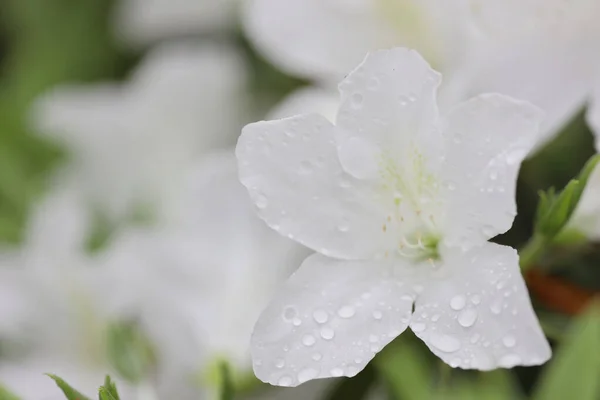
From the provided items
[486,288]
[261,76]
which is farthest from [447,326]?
[261,76]

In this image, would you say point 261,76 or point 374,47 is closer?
point 374,47

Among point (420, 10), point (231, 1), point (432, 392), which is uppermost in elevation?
point (420, 10)

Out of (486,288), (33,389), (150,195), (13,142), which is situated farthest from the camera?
(13,142)

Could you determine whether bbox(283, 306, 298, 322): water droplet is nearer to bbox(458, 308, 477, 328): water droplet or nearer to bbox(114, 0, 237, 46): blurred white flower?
bbox(458, 308, 477, 328): water droplet

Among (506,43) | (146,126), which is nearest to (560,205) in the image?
(506,43)

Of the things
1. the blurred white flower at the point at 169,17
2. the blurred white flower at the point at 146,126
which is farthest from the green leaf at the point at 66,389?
the blurred white flower at the point at 169,17

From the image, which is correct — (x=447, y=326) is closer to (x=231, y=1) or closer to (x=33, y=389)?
(x=33, y=389)

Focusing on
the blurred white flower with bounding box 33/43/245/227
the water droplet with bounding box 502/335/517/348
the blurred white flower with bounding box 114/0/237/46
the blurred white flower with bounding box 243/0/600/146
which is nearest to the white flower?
the water droplet with bounding box 502/335/517/348
